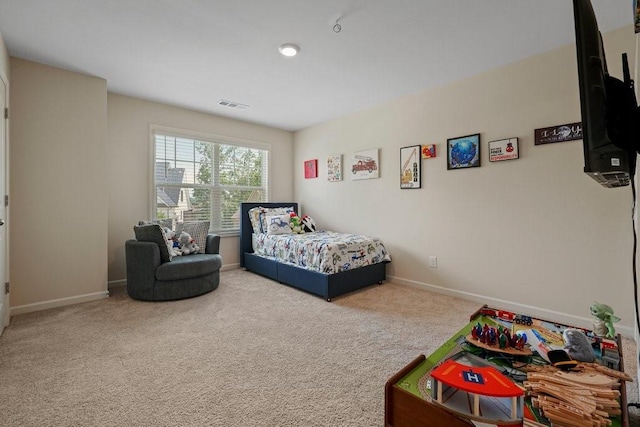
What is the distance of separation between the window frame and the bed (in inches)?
14.9

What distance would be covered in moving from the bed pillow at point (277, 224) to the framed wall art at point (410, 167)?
1823 mm

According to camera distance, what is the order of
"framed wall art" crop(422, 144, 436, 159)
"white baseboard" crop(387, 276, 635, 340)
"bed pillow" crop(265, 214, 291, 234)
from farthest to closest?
"bed pillow" crop(265, 214, 291, 234), "framed wall art" crop(422, 144, 436, 159), "white baseboard" crop(387, 276, 635, 340)

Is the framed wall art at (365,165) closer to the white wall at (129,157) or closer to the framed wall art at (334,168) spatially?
the framed wall art at (334,168)

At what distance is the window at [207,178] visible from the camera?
4.13m

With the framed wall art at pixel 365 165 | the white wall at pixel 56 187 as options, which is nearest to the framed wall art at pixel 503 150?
the framed wall art at pixel 365 165

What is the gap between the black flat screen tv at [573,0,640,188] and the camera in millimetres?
Result: 842

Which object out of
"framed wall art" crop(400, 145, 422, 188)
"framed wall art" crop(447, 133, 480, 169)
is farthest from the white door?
"framed wall art" crop(447, 133, 480, 169)

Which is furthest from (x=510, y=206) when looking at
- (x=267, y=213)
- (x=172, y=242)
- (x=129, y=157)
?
(x=129, y=157)

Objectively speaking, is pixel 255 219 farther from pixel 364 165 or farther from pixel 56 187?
pixel 56 187

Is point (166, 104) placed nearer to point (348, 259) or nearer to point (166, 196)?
point (166, 196)

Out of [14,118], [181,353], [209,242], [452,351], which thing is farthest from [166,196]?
[452,351]

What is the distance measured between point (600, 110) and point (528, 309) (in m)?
2.58

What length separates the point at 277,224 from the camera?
4.45 m

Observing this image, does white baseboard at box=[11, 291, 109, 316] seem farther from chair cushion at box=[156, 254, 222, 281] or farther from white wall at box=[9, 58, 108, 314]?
chair cushion at box=[156, 254, 222, 281]
